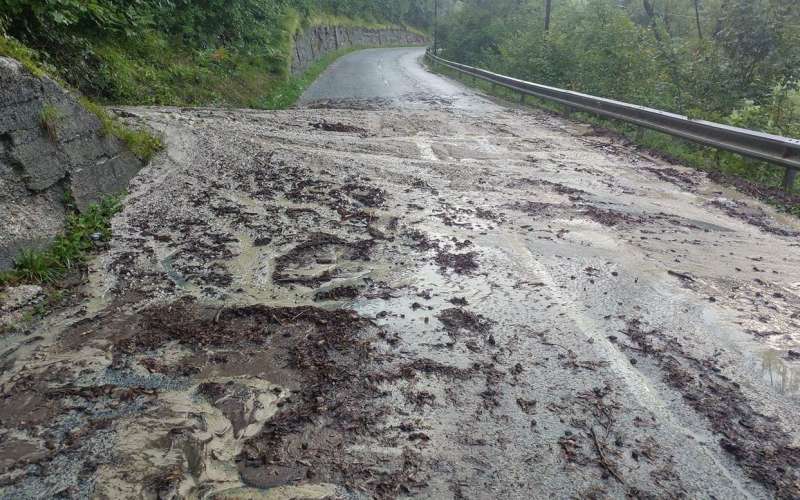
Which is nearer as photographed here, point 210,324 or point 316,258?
point 210,324

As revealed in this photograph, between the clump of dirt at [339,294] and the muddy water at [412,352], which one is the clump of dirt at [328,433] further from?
the clump of dirt at [339,294]

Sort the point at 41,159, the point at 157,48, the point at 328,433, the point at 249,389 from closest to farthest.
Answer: the point at 328,433, the point at 249,389, the point at 41,159, the point at 157,48

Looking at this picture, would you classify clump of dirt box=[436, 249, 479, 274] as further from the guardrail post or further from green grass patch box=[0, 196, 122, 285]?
the guardrail post

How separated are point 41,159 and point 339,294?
3188 millimetres

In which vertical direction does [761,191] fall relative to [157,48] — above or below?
below

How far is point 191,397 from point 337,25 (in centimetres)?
4434

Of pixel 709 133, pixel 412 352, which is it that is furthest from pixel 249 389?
pixel 709 133

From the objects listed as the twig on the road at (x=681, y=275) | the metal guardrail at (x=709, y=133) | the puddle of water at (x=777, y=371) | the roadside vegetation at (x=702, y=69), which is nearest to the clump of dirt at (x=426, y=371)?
the puddle of water at (x=777, y=371)

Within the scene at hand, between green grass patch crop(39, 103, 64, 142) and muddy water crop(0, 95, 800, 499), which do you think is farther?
green grass patch crop(39, 103, 64, 142)

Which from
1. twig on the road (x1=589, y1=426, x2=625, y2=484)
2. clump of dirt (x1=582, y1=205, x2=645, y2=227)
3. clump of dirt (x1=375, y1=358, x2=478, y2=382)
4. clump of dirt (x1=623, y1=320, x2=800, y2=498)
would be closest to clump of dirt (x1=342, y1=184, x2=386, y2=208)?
clump of dirt (x1=582, y1=205, x2=645, y2=227)

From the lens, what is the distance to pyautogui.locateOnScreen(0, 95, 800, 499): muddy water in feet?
8.18

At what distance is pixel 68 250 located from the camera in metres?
4.56

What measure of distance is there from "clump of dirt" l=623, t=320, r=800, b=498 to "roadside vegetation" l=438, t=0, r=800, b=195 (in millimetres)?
4298

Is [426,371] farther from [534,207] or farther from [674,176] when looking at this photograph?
[674,176]
